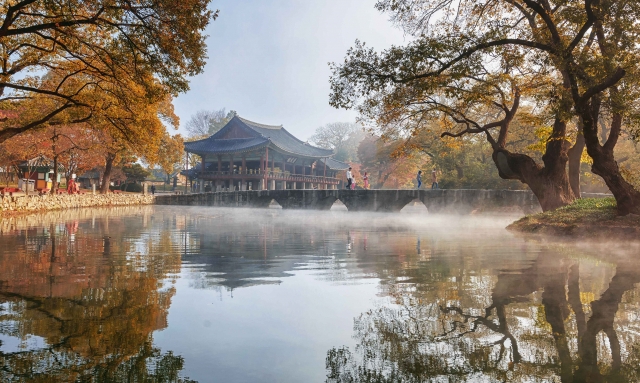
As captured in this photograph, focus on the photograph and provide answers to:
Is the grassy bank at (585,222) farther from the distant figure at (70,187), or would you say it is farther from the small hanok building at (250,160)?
the small hanok building at (250,160)

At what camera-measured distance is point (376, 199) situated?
1395 inches

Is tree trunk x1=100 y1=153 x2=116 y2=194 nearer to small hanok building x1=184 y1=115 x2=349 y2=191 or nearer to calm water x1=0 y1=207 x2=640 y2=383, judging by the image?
small hanok building x1=184 y1=115 x2=349 y2=191

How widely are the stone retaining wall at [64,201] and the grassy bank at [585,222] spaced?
21.1m

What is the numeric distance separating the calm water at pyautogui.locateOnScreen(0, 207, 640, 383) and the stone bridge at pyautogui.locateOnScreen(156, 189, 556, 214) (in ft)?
69.7

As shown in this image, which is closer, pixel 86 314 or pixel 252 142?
pixel 86 314

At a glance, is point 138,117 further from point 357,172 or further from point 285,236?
point 357,172

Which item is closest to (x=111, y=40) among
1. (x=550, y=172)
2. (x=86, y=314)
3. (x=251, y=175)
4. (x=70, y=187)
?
(x=86, y=314)

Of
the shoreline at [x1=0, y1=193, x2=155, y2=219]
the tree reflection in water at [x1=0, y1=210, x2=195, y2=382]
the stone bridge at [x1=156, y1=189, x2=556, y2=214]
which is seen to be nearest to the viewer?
the tree reflection in water at [x1=0, y1=210, x2=195, y2=382]

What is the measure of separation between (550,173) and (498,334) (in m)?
13.7

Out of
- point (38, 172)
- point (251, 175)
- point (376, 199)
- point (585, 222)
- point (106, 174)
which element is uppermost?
point (251, 175)

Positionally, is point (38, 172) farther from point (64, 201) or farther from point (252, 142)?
point (252, 142)

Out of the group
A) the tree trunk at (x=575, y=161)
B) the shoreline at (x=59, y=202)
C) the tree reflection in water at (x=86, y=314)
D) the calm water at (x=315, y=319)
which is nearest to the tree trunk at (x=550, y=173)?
the tree trunk at (x=575, y=161)

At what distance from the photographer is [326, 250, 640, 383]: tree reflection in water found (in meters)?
3.27

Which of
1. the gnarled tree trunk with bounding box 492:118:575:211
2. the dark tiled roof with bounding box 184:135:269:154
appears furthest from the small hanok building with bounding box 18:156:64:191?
the gnarled tree trunk with bounding box 492:118:575:211
